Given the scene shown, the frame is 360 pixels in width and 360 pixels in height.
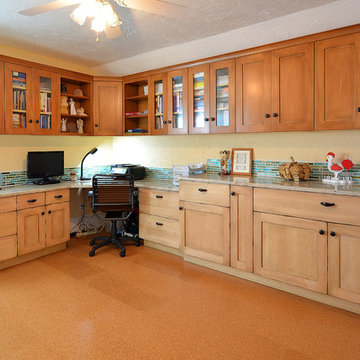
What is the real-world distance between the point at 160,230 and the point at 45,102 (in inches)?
83.0

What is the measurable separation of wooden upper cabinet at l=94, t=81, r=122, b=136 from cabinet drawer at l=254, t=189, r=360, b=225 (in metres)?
2.40

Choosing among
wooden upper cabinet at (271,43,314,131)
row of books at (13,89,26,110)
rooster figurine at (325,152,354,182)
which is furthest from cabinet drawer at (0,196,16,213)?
rooster figurine at (325,152,354,182)

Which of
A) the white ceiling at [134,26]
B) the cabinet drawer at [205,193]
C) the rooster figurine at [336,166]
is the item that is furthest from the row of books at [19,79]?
the rooster figurine at [336,166]

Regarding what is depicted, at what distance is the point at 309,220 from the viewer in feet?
8.36

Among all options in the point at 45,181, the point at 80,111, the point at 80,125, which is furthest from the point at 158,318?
the point at 80,111

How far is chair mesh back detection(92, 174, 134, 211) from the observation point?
140 inches

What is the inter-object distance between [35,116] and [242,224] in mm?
2701

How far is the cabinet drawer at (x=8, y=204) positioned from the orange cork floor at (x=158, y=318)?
0.65 meters

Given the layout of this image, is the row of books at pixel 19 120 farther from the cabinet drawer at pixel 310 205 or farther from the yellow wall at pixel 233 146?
the cabinet drawer at pixel 310 205

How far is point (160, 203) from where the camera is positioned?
370cm

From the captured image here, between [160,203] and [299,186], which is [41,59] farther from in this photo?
[299,186]

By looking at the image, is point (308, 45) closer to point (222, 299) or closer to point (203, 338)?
point (222, 299)

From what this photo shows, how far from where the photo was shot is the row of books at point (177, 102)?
Answer: 3.74 meters

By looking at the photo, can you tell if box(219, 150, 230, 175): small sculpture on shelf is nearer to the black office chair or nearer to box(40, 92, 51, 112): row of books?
the black office chair
